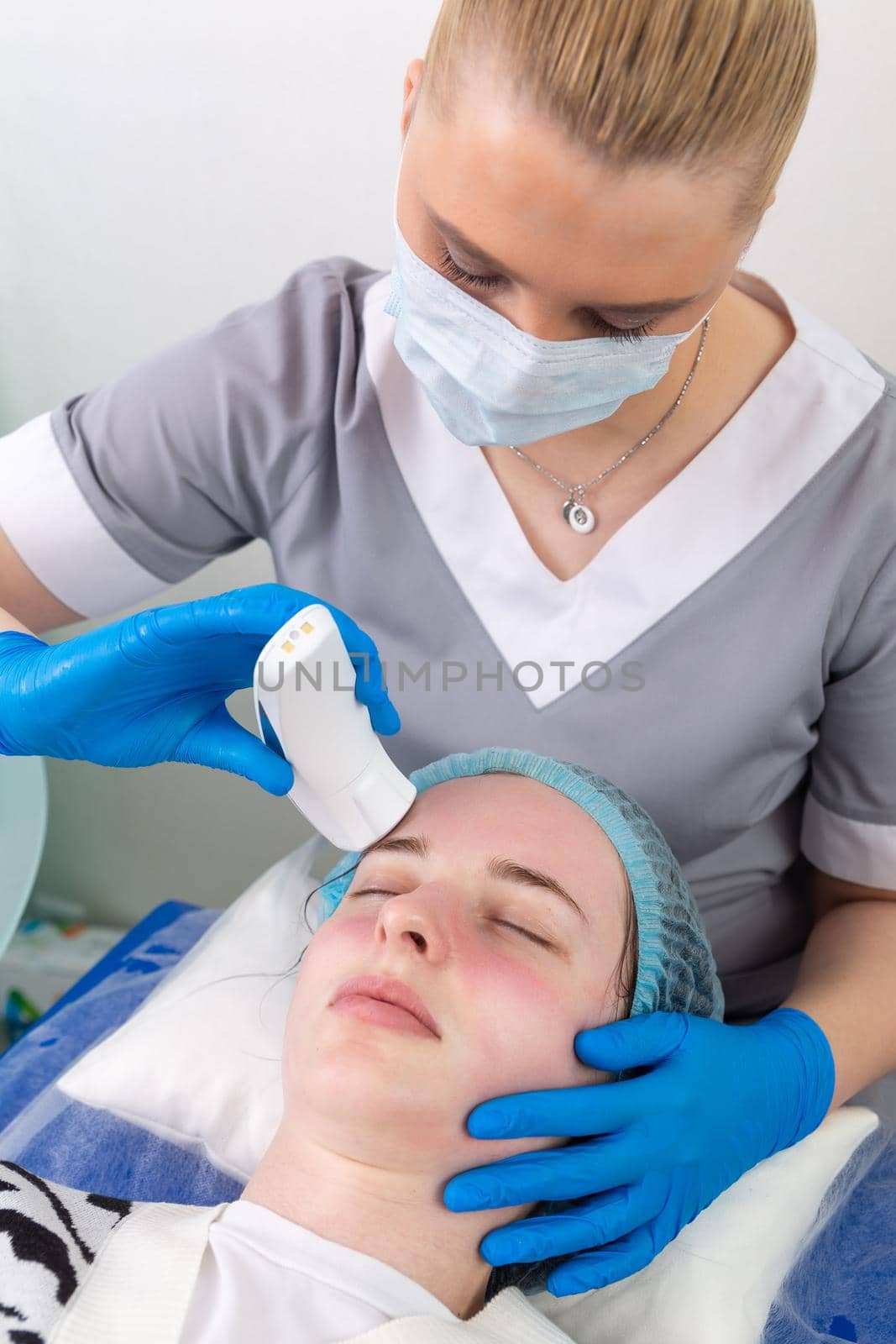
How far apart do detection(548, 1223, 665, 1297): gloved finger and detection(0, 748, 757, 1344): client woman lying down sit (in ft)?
0.13

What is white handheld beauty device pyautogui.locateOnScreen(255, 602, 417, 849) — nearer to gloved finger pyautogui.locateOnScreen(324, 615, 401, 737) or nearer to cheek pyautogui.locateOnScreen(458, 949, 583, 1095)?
gloved finger pyautogui.locateOnScreen(324, 615, 401, 737)

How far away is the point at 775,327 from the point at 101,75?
1065mm

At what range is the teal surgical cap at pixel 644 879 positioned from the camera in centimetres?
117

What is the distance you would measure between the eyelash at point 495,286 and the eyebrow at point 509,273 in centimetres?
3

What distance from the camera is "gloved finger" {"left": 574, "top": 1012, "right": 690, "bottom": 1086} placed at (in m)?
1.07

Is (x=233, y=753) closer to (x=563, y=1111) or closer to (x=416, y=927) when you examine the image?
(x=416, y=927)

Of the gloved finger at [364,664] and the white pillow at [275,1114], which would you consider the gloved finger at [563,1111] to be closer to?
the white pillow at [275,1114]

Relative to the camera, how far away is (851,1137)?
1268 millimetres

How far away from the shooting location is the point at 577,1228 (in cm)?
104

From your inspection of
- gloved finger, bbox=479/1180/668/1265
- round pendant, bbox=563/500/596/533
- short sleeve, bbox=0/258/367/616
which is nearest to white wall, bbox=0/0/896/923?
short sleeve, bbox=0/258/367/616

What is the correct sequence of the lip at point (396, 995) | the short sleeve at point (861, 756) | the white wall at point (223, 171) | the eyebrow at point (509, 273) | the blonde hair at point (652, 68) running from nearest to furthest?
the blonde hair at point (652, 68)
the eyebrow at point (509, 273)
the lip at point (396, 995)
the short sleeve at point (861, 756)
the white wall at point (223, 171)

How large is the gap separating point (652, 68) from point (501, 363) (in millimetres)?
274

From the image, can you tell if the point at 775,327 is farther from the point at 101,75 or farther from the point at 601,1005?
the point at 101,75

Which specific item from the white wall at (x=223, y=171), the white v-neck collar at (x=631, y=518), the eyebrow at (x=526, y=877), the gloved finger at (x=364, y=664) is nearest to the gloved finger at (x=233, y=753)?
the gloved finger at (x=364, y=664)
